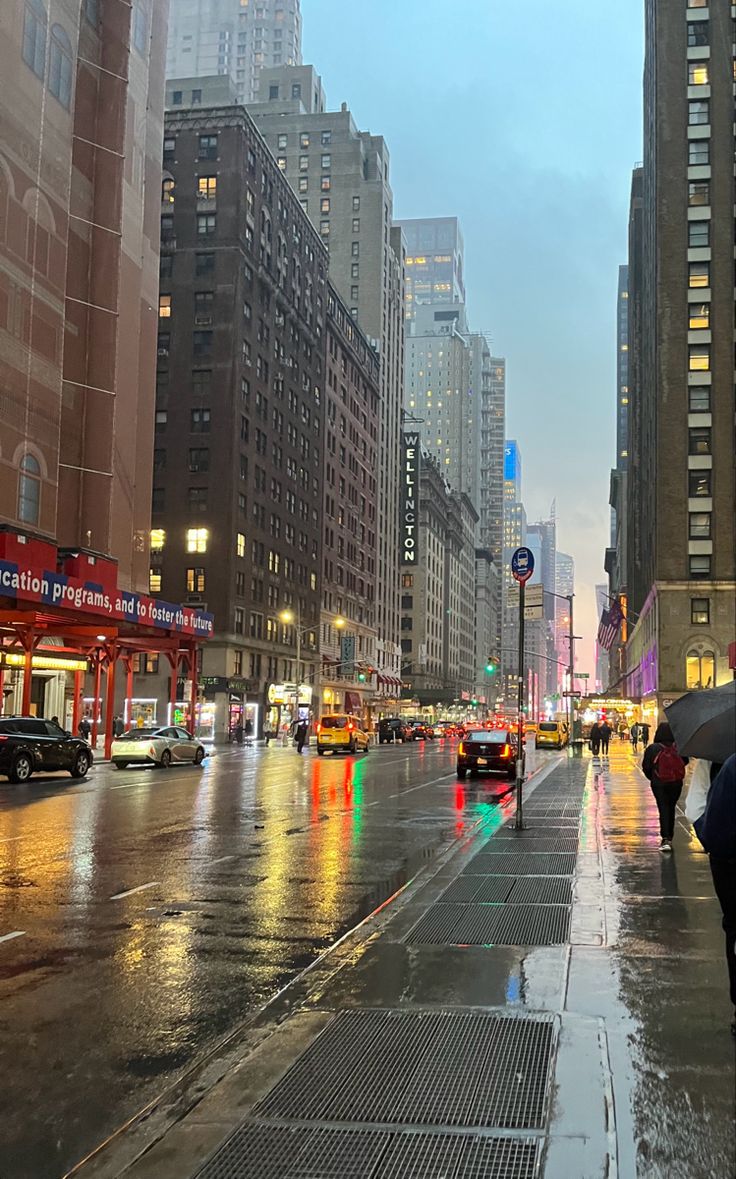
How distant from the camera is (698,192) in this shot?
246ft

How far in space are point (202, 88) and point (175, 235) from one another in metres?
50.6

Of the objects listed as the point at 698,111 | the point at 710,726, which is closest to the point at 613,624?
the point at 698,111

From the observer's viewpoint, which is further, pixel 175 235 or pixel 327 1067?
pixel 175 235

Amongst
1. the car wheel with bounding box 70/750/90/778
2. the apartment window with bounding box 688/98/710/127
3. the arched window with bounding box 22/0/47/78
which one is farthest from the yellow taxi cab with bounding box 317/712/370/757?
the apartment window with bounding box 688/98/710/127

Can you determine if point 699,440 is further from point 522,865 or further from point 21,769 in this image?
point 522,865

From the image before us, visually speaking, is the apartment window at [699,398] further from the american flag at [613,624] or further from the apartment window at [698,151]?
the apartment window at [698,151]

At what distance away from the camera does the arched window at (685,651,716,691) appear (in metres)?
70.4

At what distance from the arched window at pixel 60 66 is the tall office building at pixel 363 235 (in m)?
77.4

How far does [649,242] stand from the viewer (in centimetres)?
8731

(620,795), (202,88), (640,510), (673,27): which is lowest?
(620,795)

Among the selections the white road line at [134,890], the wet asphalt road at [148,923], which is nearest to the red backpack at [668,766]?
the wet asphalt road at [148,923]

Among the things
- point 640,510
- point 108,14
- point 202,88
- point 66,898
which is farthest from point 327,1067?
point 202,88

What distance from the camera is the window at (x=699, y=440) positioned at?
241 feet

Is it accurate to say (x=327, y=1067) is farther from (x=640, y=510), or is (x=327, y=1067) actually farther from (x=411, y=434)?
(x=411, y=434)
